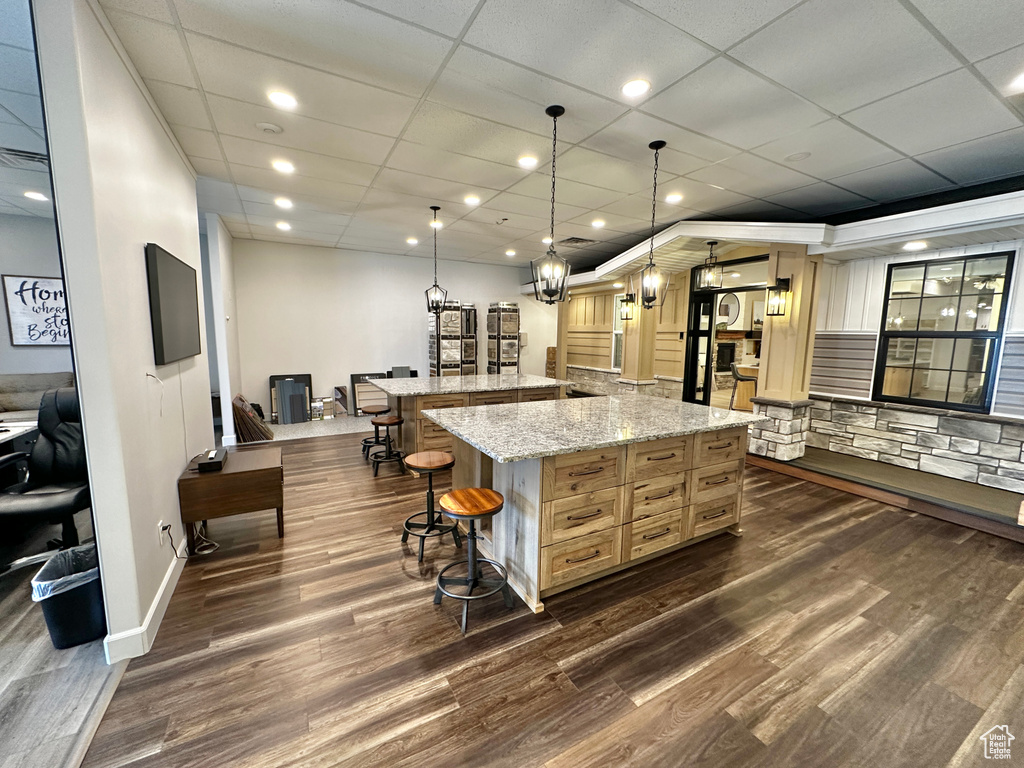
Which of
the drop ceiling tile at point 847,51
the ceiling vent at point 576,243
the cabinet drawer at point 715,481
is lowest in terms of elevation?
the cabinet drawer at point 715,481

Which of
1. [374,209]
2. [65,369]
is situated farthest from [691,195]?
[65,369]

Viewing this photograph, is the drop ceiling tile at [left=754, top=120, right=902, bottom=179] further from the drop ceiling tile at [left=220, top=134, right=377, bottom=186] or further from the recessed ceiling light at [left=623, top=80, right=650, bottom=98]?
the drop ceiling tile at [left=220, top=134, right=377, bottom=186]

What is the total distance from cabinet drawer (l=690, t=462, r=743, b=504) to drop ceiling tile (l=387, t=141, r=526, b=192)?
2.87 metres

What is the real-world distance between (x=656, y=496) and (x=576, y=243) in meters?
4.66

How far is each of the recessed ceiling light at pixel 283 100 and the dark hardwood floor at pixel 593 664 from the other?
294 cm

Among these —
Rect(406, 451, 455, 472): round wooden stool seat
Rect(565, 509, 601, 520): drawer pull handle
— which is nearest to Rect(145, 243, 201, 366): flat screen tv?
Rect(406, 451, 455, 472): round wooden stool seat

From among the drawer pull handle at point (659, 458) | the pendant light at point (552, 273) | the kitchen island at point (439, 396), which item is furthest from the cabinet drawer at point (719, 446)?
the kitchen island at point (439, 396)

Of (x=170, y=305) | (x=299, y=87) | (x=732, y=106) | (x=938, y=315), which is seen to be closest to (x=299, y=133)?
(x=299, y=87)

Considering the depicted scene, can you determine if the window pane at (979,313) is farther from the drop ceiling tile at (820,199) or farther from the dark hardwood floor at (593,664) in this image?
the dark hardwood floor at (593,664)

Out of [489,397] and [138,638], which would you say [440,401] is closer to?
[489,397]

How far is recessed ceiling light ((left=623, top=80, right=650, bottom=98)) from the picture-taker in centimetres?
219

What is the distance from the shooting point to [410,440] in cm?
441

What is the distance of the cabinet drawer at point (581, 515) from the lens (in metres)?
2.21

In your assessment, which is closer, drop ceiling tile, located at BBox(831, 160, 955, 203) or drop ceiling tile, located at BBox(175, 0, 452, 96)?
drop ceiling tile, located at BBox(175, 0, 452, 96)
